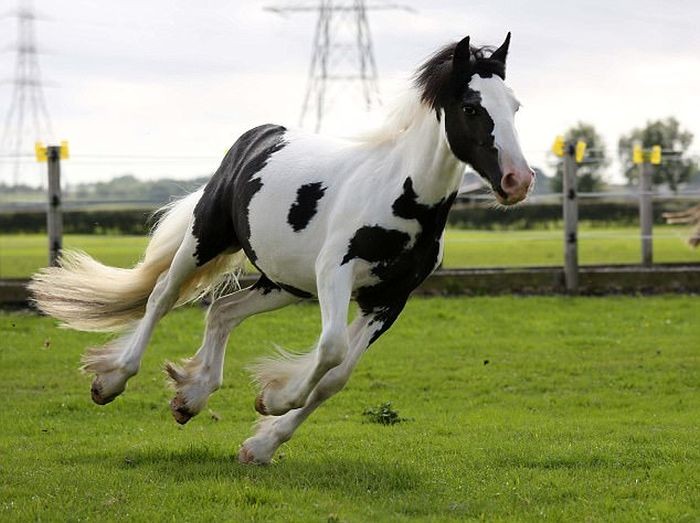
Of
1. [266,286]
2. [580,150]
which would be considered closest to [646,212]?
[580,150]

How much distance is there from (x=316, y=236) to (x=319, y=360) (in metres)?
0.73

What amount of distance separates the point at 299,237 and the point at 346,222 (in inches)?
15.7

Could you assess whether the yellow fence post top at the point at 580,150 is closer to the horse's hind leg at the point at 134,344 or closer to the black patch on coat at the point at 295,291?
the horse's hind leg at the point at 134,344

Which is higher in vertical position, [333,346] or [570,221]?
[570,221]

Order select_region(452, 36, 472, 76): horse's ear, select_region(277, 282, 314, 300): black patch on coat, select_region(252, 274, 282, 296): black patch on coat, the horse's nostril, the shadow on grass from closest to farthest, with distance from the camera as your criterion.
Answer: the horse's nostril → select_region(452, 36, 472, 76): horse's ear → the shadow on grass → select_region(277, 282, 314, 300): black patch on coat → select_region(252, 274, 282, 296): black patch on coat

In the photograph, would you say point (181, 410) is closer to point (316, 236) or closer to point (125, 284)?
point (125, 284)

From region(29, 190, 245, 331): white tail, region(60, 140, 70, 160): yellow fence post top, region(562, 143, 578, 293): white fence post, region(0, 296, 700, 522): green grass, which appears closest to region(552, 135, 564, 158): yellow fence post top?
region(562, 143, 578, 293): white fence post

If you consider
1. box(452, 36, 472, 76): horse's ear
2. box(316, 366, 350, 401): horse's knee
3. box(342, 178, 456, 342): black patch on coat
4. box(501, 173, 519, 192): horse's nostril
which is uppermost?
box(452, 36, 472, 76): horse's ear

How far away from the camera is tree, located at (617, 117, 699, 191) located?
28.4 m

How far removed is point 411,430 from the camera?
842cm

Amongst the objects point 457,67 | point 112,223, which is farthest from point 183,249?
point 112,223

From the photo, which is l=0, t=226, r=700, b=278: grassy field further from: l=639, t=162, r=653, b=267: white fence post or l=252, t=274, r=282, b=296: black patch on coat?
l=252, t=274, r=282, b=296: black patch on coat

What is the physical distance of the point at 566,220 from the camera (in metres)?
17.0

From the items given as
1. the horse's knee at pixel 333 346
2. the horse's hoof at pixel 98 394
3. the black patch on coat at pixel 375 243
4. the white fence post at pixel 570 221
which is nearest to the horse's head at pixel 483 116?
the black patch on coat at pixel 375 243
